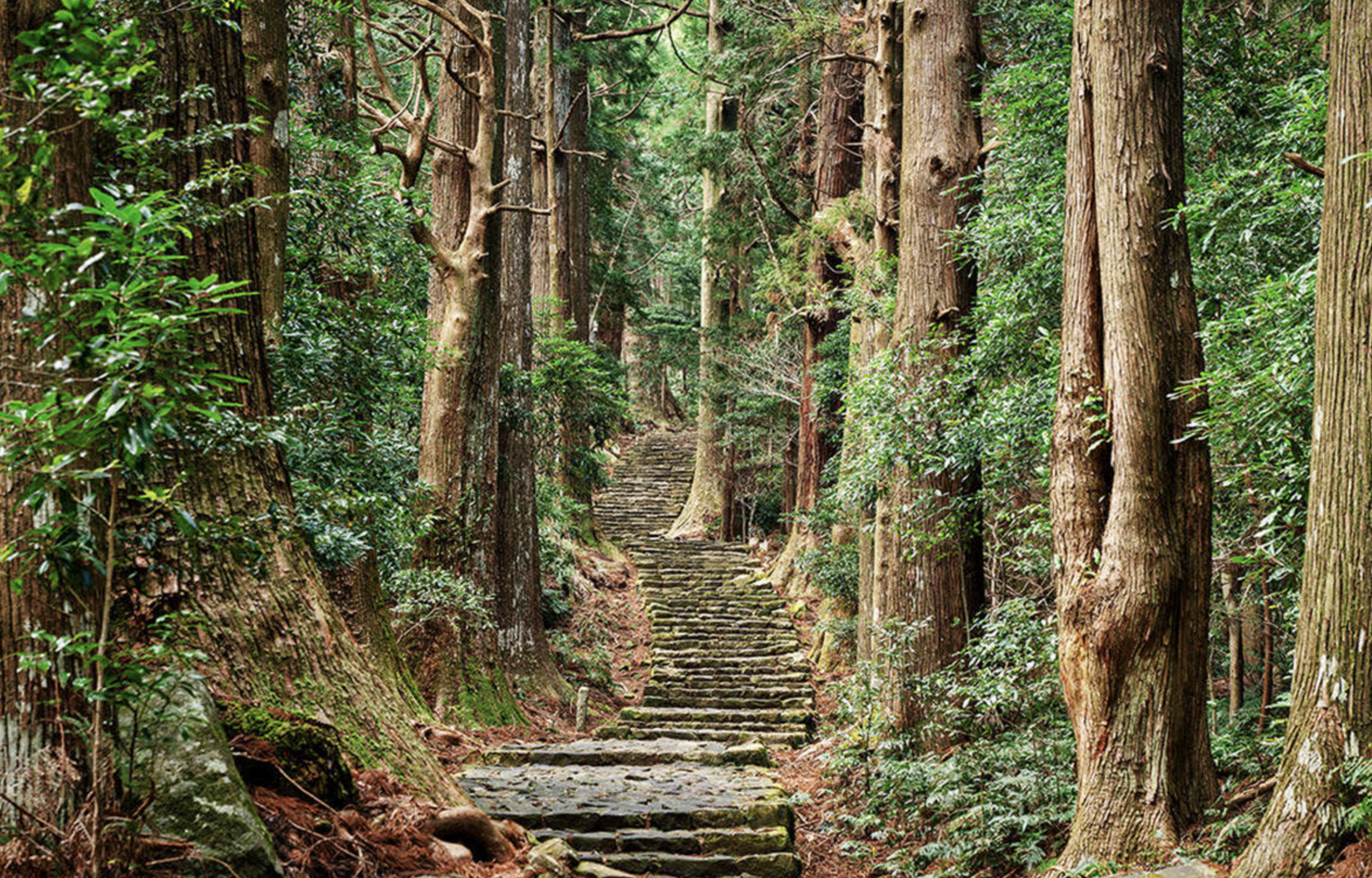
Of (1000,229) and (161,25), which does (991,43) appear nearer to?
(1000,229)

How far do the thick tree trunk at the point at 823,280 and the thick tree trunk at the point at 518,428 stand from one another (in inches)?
168

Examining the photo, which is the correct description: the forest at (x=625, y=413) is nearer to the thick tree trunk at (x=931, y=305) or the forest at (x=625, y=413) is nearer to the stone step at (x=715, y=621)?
the thick tree trunk at (x=931, y=305)

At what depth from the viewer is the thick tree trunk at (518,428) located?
10.3m

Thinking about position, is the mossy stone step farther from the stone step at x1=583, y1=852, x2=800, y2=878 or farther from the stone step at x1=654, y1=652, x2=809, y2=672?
the stone step at x1=583, y1=852, x2=800, y2=878

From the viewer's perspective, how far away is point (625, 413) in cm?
1407

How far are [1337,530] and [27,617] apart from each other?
416cm

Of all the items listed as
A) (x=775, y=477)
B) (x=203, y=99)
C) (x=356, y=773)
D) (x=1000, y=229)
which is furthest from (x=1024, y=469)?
(x=775, y=477)

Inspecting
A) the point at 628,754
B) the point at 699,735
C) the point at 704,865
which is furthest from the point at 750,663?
the point at 704,865

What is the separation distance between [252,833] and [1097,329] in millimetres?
4490

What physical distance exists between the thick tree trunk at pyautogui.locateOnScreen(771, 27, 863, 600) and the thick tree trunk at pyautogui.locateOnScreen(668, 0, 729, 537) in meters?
3.84

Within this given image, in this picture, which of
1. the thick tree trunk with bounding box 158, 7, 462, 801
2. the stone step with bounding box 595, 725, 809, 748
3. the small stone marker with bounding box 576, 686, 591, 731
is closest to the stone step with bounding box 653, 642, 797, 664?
the stone step with bounding box 595, 725, 809, 748

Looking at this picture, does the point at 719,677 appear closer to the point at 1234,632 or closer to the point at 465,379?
the point at 465,379

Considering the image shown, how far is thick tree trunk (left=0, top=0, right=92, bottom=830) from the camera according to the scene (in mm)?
2535

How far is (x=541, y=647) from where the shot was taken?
10828 mm
